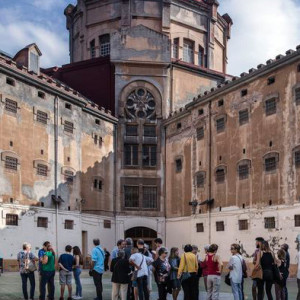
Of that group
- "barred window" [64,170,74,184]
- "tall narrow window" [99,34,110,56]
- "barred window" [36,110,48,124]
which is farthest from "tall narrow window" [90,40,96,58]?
"barred window" [64,170,74,184]

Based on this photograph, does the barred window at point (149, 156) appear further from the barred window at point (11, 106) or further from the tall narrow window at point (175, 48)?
the barred window at point (11, 106)

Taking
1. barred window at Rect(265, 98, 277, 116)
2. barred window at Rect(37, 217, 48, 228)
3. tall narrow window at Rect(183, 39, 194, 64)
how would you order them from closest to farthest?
barred window at Rect(265, 98, 277, 116) < barred window at Rect(37, 217, 48, 228) < tall narrow window at Rect(183, 39, 194, 64)

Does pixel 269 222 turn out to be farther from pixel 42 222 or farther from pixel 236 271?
pixel 236 271

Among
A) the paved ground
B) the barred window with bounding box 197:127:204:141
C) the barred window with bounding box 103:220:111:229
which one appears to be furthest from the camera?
the barred window with bounding box 103:220:111:229

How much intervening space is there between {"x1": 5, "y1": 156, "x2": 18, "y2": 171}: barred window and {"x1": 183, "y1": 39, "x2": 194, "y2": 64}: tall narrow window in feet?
80.3

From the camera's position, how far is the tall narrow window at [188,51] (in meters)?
55.2

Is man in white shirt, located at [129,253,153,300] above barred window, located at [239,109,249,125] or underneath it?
underneath

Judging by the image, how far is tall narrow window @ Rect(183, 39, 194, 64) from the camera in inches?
2175

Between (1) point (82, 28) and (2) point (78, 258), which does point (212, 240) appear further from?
(1) point (82, 28)

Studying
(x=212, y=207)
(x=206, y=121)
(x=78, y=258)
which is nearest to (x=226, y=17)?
(x=206, y=121)

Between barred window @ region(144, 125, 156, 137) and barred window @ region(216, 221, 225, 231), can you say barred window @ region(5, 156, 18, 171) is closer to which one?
barred window @ region(144, 125, 156, 137)

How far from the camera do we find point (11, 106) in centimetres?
3606

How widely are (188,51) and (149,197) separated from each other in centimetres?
1666

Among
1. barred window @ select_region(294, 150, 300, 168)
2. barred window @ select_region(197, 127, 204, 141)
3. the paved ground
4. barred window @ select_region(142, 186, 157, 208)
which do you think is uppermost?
barred window @ select_region(197, 127, 204, 141)
